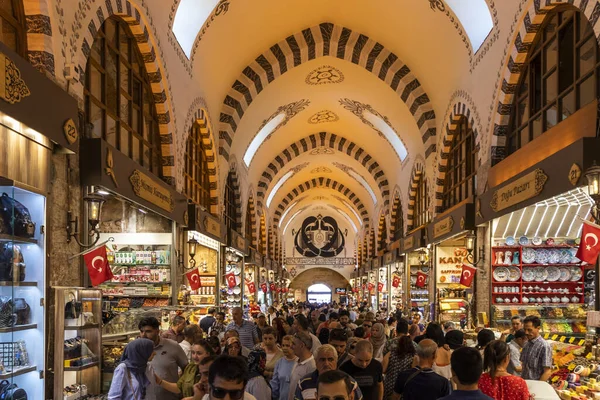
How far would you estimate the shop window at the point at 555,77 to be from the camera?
6.50m

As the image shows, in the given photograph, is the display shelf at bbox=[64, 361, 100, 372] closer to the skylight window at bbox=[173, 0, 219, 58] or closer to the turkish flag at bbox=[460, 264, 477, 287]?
the turkish flag at bbox=[460, 264, 477, 287]

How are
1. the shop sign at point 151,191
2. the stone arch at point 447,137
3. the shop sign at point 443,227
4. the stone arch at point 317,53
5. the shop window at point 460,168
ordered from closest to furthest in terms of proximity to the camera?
the shop sign at point 151,191 → the stone arch at point 447,137 → the shop sign at point 443,227 → the shop window at point 460,168 → the stone arch at point 317,53

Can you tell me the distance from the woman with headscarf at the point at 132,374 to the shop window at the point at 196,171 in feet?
23.4

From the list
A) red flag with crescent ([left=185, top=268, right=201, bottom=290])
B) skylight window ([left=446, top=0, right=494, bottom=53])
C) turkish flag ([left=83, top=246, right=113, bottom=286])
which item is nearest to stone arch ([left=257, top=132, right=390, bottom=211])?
skylight window ([left=446, top=0, right=494, bottom=53])

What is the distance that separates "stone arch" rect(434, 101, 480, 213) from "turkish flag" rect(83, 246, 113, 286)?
20.4ft

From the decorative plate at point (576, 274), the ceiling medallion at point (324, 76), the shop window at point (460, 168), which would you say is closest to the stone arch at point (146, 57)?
the shop window at point (460, 168)

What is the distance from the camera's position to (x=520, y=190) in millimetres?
7262

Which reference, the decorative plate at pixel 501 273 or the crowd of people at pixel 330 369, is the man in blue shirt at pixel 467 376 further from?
the decorative plate at pixel 501 273

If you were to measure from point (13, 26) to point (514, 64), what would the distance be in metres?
5.93

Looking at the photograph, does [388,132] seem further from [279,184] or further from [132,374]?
[132,374]

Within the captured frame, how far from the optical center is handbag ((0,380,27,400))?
3.90 m

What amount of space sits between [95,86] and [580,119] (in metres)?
4.73

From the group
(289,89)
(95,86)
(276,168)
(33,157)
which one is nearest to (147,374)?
(33,157)

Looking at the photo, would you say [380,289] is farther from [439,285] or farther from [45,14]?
[45,14]
